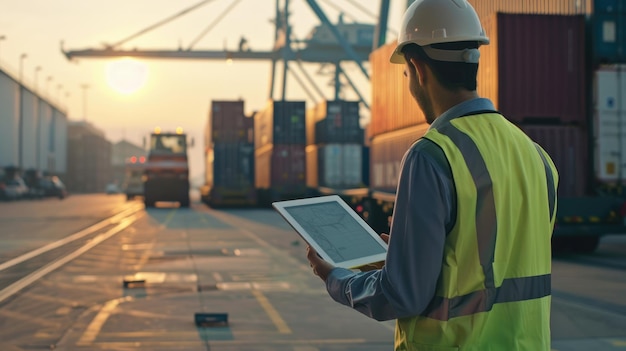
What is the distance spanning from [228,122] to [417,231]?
4952 cm

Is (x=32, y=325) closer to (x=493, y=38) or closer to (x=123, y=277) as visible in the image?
(x=123, y=277)

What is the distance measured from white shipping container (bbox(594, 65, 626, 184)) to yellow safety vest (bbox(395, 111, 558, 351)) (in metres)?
15.4

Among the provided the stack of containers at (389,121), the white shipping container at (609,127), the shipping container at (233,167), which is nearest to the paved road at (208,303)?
the white shipping container at (609,127)

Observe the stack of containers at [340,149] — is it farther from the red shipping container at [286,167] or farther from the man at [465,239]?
the man at [465,239]

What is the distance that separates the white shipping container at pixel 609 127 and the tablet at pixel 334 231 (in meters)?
15.1

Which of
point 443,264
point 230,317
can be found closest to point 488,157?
point 443,264

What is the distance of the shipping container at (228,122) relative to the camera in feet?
167

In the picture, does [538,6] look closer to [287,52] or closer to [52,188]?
[287,52]

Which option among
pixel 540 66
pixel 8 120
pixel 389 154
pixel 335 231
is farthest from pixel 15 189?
pixel 335 231

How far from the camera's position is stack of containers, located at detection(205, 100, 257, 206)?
49938 mm

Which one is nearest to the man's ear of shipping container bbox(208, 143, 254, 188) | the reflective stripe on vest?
the reflective stripe on vest

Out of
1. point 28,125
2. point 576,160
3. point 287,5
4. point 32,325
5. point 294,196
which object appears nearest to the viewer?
point 32,325

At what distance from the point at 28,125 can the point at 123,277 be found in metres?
88.5

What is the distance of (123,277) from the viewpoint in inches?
529
